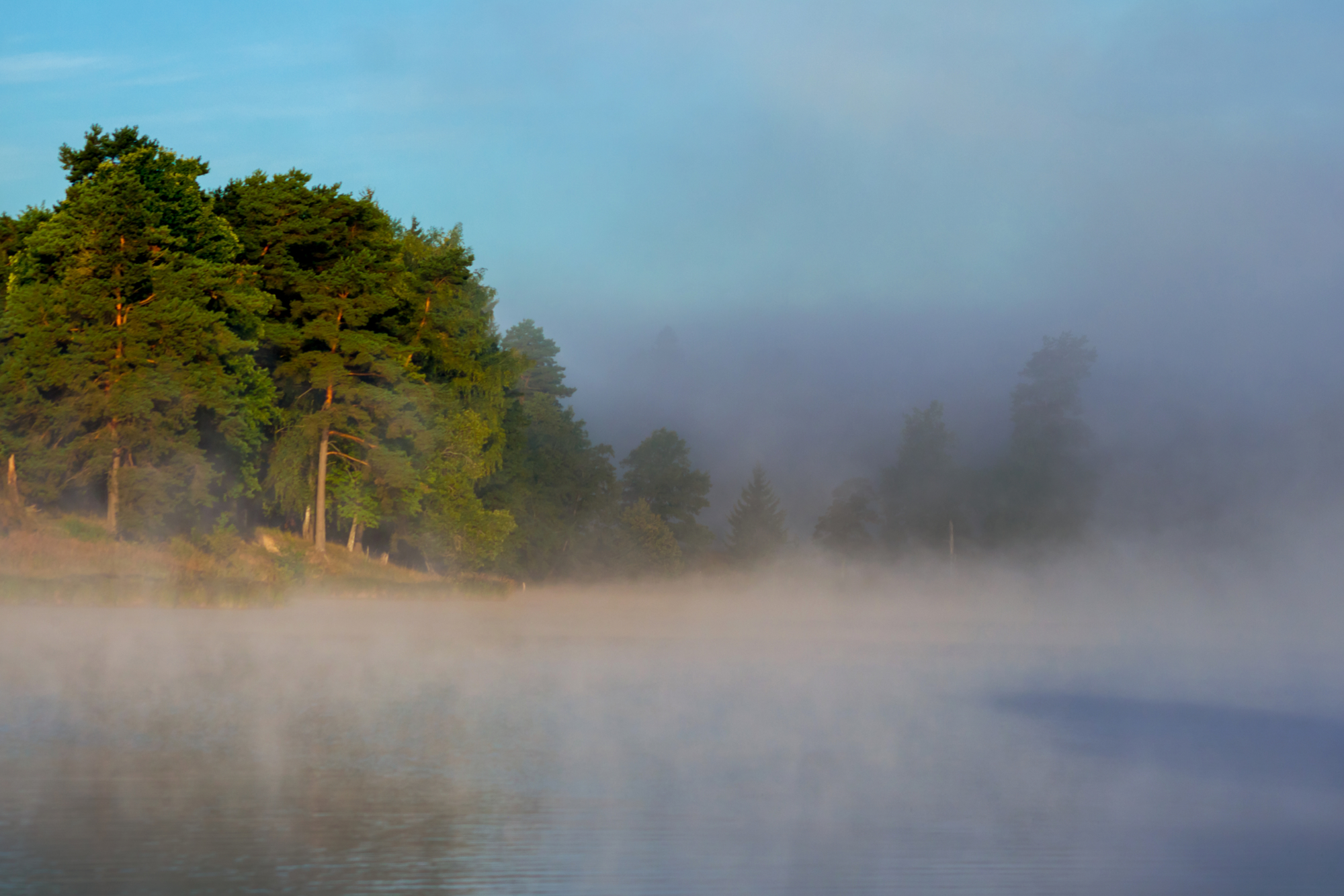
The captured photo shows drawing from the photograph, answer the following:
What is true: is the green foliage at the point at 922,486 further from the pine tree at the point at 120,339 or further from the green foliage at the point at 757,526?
the pine tree at the point at 120,339

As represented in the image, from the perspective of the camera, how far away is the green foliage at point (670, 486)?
128625 mm

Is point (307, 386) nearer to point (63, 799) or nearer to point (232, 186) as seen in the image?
point (232, 186)

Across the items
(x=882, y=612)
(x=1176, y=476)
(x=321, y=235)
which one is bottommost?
(x=882, y=612)

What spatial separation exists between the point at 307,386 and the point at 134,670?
4304cm

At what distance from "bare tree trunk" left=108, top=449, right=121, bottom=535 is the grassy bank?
37 centimetres

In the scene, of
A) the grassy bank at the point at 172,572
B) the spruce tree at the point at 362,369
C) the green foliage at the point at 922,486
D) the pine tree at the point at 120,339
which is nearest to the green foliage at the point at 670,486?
the green foliage at the point at 922,486

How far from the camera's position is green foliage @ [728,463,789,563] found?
454 feet

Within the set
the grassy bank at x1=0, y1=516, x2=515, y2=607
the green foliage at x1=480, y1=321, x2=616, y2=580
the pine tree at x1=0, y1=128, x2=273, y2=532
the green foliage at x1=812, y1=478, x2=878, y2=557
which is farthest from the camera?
the green foliage at x1=812, y1=478, x2=878, y2=557

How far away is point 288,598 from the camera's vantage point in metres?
42.6

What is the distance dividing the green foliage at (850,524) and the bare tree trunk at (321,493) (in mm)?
74752

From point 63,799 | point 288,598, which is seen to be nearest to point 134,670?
point 63,799

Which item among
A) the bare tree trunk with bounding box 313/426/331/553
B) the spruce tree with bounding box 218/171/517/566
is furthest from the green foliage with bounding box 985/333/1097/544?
the bare tree trunk with bounding box 313/426/331/553

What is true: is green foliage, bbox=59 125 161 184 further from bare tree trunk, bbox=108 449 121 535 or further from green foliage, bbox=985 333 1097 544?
green foliage, bbox=985 333 1097 544

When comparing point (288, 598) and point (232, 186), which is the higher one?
point (232, 186)
